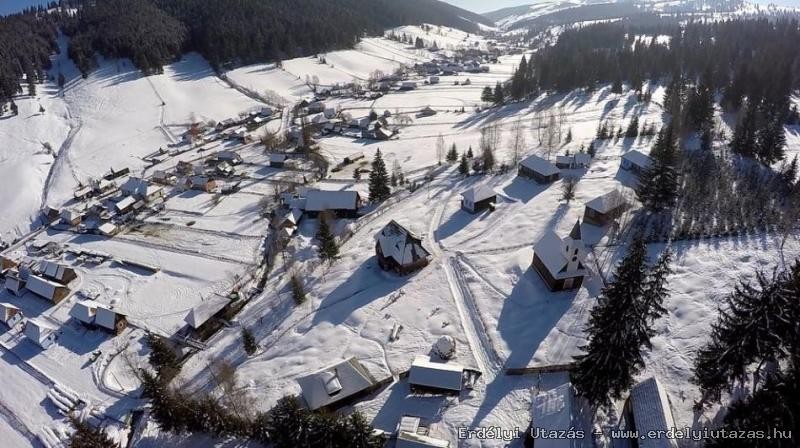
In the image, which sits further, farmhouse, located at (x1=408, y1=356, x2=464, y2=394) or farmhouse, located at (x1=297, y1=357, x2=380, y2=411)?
farmhouse, located at (x1=408, y1=356, x2=464, y2=394)

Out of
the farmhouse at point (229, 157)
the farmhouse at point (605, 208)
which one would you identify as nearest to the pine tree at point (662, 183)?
the farmhouse at point (605, 208)

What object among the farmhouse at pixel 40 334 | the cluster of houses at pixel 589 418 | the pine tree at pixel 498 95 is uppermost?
the pine tree at pixel 498 95

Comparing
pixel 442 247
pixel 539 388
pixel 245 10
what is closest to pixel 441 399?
pixel 539 388

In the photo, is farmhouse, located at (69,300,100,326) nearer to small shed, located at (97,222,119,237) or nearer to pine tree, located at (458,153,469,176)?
small shed, located at (97,222,119,237)

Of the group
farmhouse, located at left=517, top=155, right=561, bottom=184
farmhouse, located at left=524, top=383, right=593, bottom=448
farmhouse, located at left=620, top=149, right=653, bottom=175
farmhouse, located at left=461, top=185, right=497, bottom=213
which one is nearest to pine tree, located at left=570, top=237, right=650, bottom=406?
farmhouse, located at left=524, top=383, right=593, bottom=448

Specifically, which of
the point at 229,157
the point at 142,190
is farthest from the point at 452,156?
the point at 142,190

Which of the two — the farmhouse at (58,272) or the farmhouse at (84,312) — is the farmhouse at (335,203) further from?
the farmhouse at (58,272)

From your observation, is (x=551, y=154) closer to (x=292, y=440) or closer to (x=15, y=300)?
(x=292, y=440)
